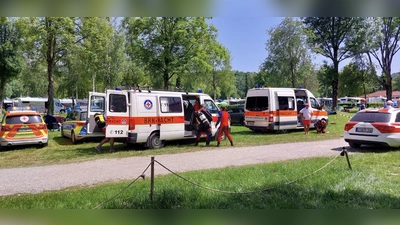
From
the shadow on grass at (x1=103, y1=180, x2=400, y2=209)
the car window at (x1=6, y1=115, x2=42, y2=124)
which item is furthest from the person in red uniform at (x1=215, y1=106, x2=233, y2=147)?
the car window at (x1=6, y1=115, x2=42, y2=124)

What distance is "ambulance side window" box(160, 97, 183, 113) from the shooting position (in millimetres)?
12086

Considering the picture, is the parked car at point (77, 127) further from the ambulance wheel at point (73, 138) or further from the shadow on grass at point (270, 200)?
the shadow on grass at point (270, 200)

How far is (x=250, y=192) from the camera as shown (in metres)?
5.55

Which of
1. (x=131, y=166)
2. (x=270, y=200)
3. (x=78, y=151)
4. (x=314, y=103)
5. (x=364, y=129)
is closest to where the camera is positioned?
(x=270, y=200)

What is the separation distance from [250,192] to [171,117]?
713 centimetres

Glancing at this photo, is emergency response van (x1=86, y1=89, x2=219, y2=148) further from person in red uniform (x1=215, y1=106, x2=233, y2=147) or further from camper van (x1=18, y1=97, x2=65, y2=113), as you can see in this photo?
camper van (x1=18, y1=97, x2=65, y2=113)

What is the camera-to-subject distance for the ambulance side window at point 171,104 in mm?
12086

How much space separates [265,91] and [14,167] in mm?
11679

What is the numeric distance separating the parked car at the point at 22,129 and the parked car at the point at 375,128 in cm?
1163

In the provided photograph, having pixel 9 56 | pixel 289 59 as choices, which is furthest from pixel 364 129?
pixel 9 56

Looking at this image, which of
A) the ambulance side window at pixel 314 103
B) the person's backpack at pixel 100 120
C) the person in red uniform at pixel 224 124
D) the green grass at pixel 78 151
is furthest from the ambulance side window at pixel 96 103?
the ambulance side window at pixel 314 103

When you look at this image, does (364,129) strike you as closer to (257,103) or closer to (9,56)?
(257,103)
